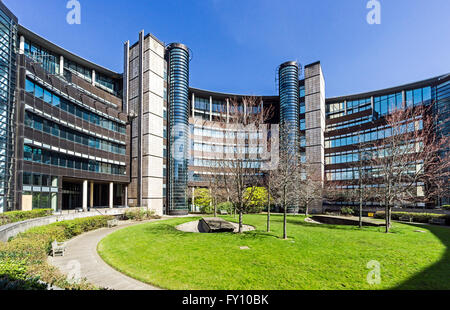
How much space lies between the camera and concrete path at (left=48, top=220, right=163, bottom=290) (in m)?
8.44

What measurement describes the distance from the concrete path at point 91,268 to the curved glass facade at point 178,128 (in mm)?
28423

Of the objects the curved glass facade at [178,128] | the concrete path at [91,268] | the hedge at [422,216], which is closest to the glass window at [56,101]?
the curved glass facade at [178,128]

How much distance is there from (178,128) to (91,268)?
36.5 meters

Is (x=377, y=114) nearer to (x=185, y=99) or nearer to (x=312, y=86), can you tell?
(x=312, y=86)

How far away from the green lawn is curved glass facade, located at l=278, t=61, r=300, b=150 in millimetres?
40245

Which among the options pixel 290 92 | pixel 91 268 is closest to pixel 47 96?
pixel 91 268

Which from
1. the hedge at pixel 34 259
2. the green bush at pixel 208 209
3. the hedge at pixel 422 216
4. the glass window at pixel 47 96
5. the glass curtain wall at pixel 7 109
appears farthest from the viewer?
the green bush at pixel 208 209

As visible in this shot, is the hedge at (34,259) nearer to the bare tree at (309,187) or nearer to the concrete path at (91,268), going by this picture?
the concrete path at (91,268)

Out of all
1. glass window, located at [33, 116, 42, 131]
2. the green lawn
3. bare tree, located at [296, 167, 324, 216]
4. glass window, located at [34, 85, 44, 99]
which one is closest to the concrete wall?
glass window, located at [34, 85, 44, 99]

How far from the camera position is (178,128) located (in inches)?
1783

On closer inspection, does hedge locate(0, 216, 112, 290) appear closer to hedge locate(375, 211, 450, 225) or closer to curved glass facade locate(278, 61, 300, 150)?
hedge locate(375, 211, 450, 225)

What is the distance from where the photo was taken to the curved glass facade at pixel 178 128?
144ft
